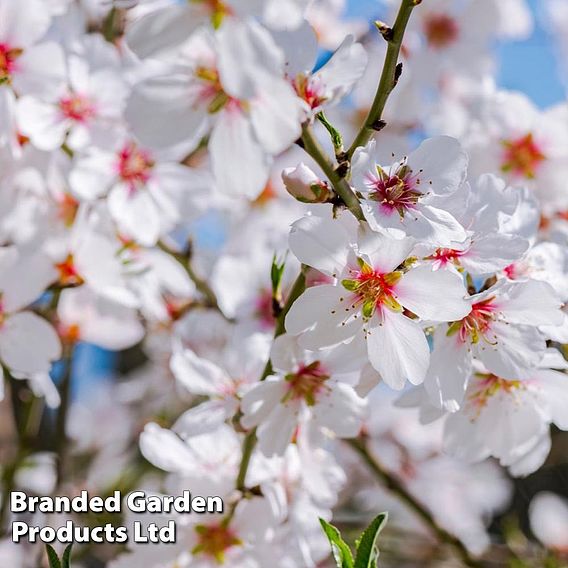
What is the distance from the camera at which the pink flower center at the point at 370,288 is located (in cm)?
110

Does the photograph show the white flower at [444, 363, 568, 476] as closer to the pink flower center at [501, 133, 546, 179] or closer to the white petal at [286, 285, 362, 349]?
the white petal at [286, 285, 362, 349]

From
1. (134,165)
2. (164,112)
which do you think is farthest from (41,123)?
(164,112)

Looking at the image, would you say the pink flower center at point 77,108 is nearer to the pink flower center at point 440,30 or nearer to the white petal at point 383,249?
the white petal at point 383,249

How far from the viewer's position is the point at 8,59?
1.44m

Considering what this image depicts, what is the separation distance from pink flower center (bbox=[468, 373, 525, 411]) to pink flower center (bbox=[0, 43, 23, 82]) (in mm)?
882

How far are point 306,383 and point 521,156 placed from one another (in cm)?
94

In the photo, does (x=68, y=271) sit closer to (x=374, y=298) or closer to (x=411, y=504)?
(x=374, y=298)

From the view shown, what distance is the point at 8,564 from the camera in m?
2.01

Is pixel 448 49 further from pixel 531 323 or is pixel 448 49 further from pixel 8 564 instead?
pixel 8 564

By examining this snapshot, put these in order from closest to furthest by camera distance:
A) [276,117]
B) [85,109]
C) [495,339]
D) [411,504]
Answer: [276,117], [495,339], [85,109], [411,504]

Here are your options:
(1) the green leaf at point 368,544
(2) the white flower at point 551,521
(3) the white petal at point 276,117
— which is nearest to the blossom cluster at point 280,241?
(3) the white petal at point 276,117

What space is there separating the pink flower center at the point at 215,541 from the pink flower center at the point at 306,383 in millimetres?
293

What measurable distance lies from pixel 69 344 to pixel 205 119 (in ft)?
3.93

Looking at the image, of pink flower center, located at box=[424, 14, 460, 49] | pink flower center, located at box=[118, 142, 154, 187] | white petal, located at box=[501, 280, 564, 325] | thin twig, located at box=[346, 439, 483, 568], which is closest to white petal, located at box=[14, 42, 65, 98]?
pink flower center, located at box=[118, 142, 154, 187]
